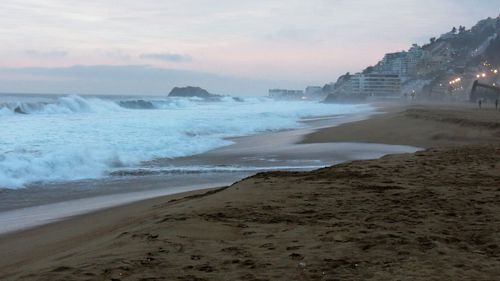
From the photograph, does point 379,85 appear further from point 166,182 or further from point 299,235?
point 299,235

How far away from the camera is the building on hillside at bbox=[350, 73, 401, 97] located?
149 metres

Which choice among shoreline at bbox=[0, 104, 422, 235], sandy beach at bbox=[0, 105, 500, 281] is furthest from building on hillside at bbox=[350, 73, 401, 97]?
sandy beach at bbox=[0, 105, 500, 281]

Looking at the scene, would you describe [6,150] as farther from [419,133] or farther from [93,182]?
[419,133]

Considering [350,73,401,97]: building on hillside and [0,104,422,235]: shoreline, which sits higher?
[350,73,401,97]: building on hillside

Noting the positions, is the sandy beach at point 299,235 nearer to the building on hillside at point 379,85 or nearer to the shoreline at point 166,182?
the shoreline at point 166,182

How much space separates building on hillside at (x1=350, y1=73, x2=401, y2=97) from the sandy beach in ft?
480

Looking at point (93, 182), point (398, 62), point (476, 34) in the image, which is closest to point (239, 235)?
point (93, 182)

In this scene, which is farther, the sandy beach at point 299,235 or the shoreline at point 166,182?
the shoreline at point 166,182

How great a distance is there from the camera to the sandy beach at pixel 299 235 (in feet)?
10.5

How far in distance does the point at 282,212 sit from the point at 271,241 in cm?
110

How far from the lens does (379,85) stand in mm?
151500

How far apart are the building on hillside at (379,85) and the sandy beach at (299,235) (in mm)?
146197

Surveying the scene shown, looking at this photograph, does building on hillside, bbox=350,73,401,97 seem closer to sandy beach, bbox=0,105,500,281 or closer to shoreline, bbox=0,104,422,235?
shoreline, bbox=0,104,422,235

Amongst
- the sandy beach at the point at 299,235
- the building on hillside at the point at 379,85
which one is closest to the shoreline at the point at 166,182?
the sandy beach at the point at 299,235
